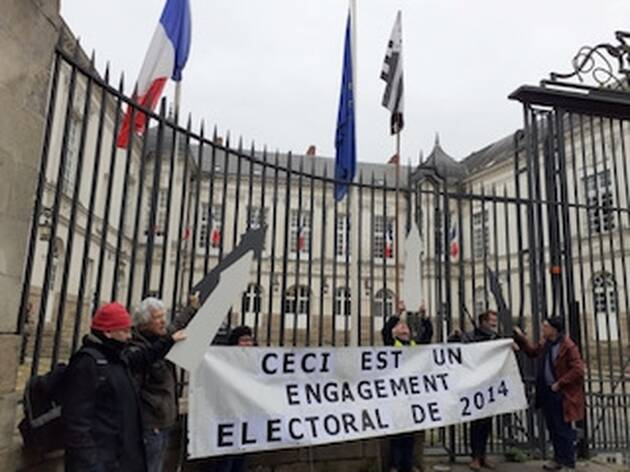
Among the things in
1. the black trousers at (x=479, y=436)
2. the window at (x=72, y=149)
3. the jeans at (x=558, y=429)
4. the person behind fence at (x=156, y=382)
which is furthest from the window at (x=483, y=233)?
the window at (x=72, y=149)

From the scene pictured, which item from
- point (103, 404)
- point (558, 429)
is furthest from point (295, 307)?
point (558, 429)

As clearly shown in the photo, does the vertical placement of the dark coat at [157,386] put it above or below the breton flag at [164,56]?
below

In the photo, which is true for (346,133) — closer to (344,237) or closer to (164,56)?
(164,56)

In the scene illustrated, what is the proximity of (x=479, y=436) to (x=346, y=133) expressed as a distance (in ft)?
13.8

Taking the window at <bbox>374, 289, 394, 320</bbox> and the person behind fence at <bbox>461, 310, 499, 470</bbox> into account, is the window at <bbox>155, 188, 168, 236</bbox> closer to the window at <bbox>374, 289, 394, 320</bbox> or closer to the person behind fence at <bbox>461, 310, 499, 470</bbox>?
the window at <bbox>374, 289, 394, 320</bbox>

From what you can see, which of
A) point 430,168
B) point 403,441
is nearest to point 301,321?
point 430,168

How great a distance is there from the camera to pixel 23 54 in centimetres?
314

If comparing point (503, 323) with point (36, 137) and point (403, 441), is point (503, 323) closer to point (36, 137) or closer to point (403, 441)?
point (403, 441)

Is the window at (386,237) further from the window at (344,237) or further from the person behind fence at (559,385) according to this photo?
the person behind fence at (559,385)

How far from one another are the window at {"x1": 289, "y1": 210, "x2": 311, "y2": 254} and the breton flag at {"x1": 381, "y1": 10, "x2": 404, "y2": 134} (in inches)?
76.2

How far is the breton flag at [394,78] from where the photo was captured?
23.4 feet

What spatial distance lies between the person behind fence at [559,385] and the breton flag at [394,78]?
10.9 feet

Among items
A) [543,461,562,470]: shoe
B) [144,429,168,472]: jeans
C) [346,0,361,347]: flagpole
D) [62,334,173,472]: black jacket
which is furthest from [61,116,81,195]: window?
[543,461,562,470]: shoe

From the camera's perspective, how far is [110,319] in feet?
10.0
